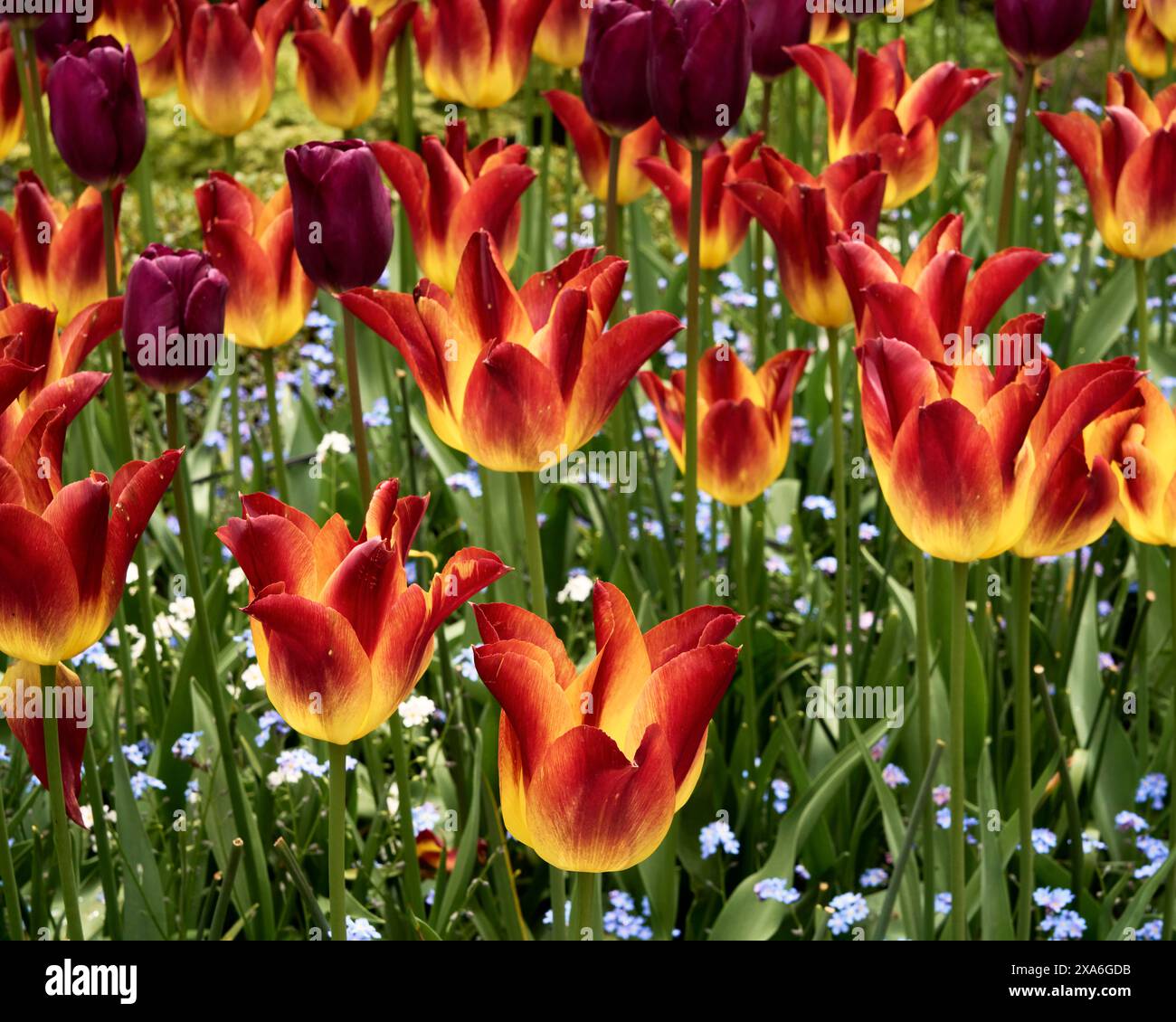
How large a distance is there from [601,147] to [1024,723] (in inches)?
51.9

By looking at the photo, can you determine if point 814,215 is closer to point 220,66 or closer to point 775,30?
point 775,30

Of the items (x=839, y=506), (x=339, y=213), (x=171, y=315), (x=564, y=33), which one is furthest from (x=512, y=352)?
(x=564, y=33)

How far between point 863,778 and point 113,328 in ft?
4.21

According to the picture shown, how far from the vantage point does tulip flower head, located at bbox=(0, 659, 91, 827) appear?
1.37m

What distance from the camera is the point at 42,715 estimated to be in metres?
1.39

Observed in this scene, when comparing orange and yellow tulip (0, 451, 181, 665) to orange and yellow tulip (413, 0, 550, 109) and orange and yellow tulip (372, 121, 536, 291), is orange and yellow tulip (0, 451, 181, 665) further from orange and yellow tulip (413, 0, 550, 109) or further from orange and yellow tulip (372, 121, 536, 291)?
orange and yellow tulip (413, 0, 550, 109)

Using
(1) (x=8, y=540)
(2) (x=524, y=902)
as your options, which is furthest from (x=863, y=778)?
(1) (x=8, y=540)

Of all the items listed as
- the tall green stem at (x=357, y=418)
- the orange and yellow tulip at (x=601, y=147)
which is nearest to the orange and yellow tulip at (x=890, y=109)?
the orange and yellow tulip at (x=601, y=147)

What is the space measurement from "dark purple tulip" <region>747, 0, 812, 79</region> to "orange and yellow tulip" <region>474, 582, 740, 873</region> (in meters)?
1.48

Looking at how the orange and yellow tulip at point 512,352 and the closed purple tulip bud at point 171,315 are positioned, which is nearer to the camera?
the orange and yellow tulip at point 512,352

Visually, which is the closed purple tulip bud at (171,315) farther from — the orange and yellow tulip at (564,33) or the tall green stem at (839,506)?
the orange and yellow tulip at (564,33)

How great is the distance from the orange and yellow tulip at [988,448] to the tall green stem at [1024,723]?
0.10 m

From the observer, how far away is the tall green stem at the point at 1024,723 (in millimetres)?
1525
